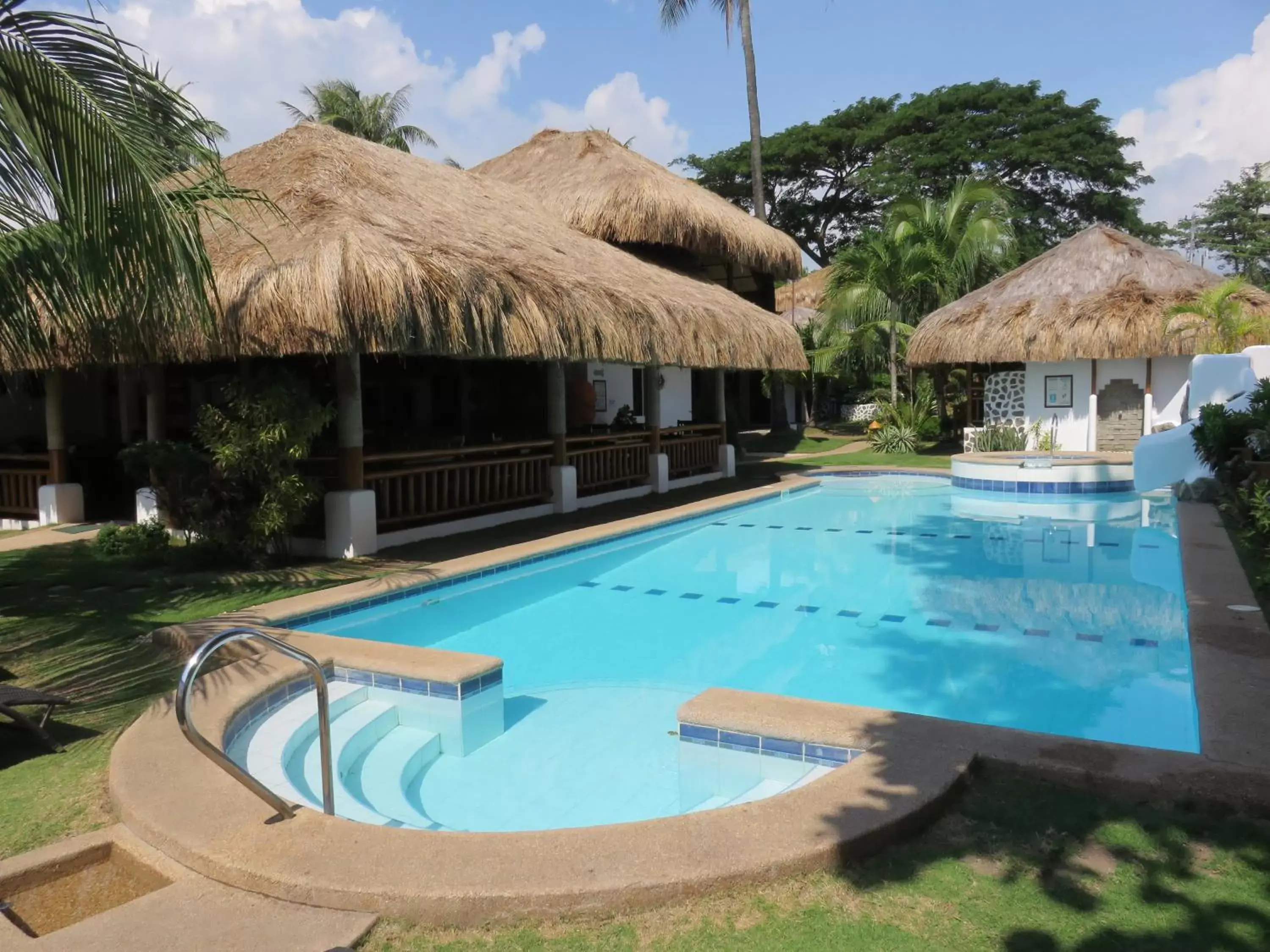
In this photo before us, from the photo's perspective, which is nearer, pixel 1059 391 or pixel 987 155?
pixel 1059 391

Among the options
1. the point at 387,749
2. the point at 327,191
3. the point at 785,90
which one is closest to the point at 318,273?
the point at 327,191

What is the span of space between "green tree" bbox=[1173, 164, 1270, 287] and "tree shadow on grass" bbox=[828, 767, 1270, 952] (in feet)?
137

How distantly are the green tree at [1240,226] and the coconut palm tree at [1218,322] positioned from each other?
999 inches

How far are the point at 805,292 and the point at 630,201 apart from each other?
15.9 meters

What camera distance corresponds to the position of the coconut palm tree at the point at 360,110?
29.4 m

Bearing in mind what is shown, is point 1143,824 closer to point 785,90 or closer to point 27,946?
point 27,946

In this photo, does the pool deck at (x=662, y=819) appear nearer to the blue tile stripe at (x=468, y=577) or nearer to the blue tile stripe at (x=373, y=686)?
the blue tile stripe at (x=373, y=686)

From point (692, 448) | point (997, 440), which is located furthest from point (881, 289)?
point (692, 448)

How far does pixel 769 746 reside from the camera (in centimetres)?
390

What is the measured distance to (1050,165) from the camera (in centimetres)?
2833

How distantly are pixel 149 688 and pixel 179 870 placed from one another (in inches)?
87.0

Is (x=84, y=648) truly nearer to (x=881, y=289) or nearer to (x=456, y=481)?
(x=456, y=481)

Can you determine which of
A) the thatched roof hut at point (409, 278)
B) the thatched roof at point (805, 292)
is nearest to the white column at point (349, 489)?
the thatched roof hut at point (409, 278)

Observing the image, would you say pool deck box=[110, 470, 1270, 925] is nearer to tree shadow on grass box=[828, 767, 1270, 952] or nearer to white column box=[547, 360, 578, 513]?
tree shadow on grass box=[828, 767, 1270, 952]
